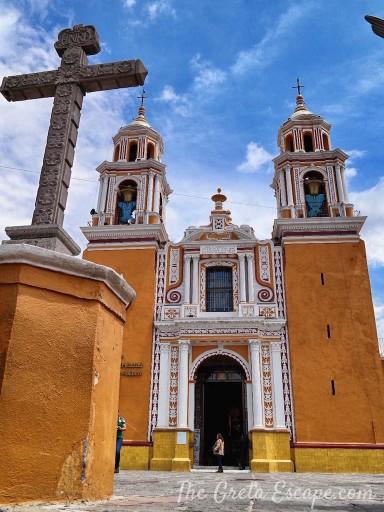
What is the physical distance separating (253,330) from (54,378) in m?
11.0

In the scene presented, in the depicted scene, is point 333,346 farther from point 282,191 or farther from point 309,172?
point 309,172

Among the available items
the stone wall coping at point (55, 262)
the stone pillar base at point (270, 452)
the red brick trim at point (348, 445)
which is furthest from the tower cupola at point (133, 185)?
the stone wall coping at point (55, 262)

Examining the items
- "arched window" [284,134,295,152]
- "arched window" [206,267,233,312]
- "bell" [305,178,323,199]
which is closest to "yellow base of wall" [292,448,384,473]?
"arched window" [206,267,233,312]

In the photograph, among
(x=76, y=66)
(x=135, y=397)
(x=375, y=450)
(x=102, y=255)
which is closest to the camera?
(x=76, y=66)

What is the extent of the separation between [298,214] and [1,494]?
46.8ft

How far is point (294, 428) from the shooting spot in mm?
12906

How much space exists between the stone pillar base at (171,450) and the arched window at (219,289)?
3894 millimetres

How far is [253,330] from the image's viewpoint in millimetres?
13719

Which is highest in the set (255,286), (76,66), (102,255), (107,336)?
(102,255)

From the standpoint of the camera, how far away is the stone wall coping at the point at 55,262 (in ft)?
10.7

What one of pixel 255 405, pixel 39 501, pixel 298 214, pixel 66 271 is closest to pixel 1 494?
pixel 39 501

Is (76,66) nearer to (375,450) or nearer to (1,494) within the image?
(1,494)

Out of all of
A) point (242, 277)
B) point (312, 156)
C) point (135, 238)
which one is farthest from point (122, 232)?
point (312, 156)

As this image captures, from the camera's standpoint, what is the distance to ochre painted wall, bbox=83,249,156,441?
1334 centimetres
